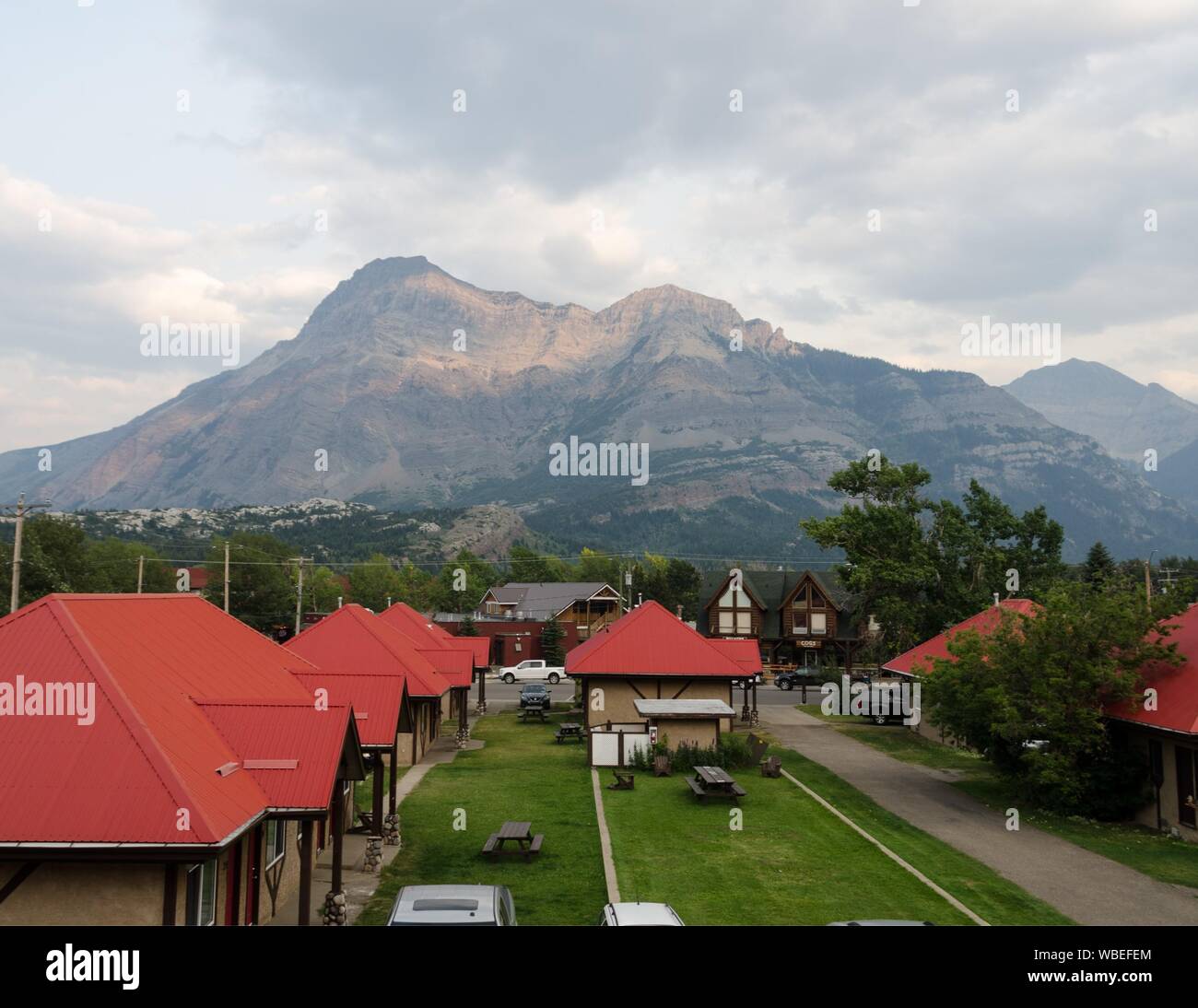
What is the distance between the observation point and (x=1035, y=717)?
95.1 feet

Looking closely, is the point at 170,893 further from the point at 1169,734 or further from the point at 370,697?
the point at 1169,734

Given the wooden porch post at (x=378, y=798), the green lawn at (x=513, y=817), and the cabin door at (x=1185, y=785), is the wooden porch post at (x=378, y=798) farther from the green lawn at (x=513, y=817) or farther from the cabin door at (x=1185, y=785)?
the cabin door at (x=1185, y=785)

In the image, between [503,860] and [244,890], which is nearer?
[244,890]

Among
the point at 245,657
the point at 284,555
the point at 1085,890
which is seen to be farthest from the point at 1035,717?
the point at 284,555

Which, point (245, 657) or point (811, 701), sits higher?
point (245, 657)

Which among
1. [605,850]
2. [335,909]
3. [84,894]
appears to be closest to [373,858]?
[335,909]

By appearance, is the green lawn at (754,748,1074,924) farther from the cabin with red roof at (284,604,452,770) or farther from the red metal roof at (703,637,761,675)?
the red metal roof at (703,637,761,675)

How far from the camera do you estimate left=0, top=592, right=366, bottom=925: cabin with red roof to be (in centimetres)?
1252

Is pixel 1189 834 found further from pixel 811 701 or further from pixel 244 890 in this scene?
pixel 811 701

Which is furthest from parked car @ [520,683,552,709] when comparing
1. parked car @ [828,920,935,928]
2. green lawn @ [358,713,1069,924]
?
parked car @ [828,920,935,928]

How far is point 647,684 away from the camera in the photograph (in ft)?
126
